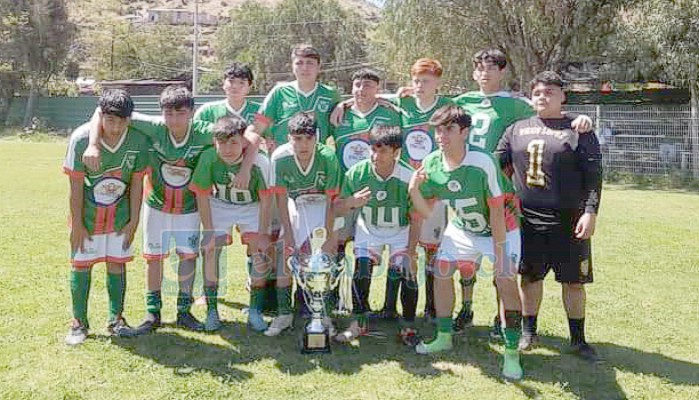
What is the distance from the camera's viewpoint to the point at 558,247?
4.57 metres

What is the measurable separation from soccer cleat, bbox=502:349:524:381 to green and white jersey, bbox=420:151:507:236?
0.80 meters

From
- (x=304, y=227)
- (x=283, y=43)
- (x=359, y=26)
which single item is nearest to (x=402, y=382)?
(x=304, y=227)

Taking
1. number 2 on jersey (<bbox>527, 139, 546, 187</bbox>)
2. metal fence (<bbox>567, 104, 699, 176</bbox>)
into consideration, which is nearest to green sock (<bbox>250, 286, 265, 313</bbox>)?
number 2 on jersey (<bbox>527, 139, 546, 187</bbox>)

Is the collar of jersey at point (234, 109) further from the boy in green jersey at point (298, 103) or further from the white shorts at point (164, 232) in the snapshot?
the white shorts at point (164, 232)

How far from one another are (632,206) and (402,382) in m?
9.85

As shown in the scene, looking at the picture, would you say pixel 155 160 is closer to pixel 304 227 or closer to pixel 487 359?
pixel 304 227

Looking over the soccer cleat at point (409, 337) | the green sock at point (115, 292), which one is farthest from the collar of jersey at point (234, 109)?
the soccer cleat at point (409, 337)

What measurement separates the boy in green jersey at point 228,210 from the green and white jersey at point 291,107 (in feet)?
2.02

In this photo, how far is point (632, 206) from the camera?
12.6 meters

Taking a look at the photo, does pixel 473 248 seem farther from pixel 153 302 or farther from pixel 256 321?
pixel 153 302

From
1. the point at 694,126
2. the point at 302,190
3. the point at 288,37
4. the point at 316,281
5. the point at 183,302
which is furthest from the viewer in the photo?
the point at 288,37

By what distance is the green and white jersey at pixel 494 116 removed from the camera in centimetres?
499

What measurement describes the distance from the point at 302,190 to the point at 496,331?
1.86m

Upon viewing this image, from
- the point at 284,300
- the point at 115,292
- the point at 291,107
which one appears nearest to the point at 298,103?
the point at 291,107
